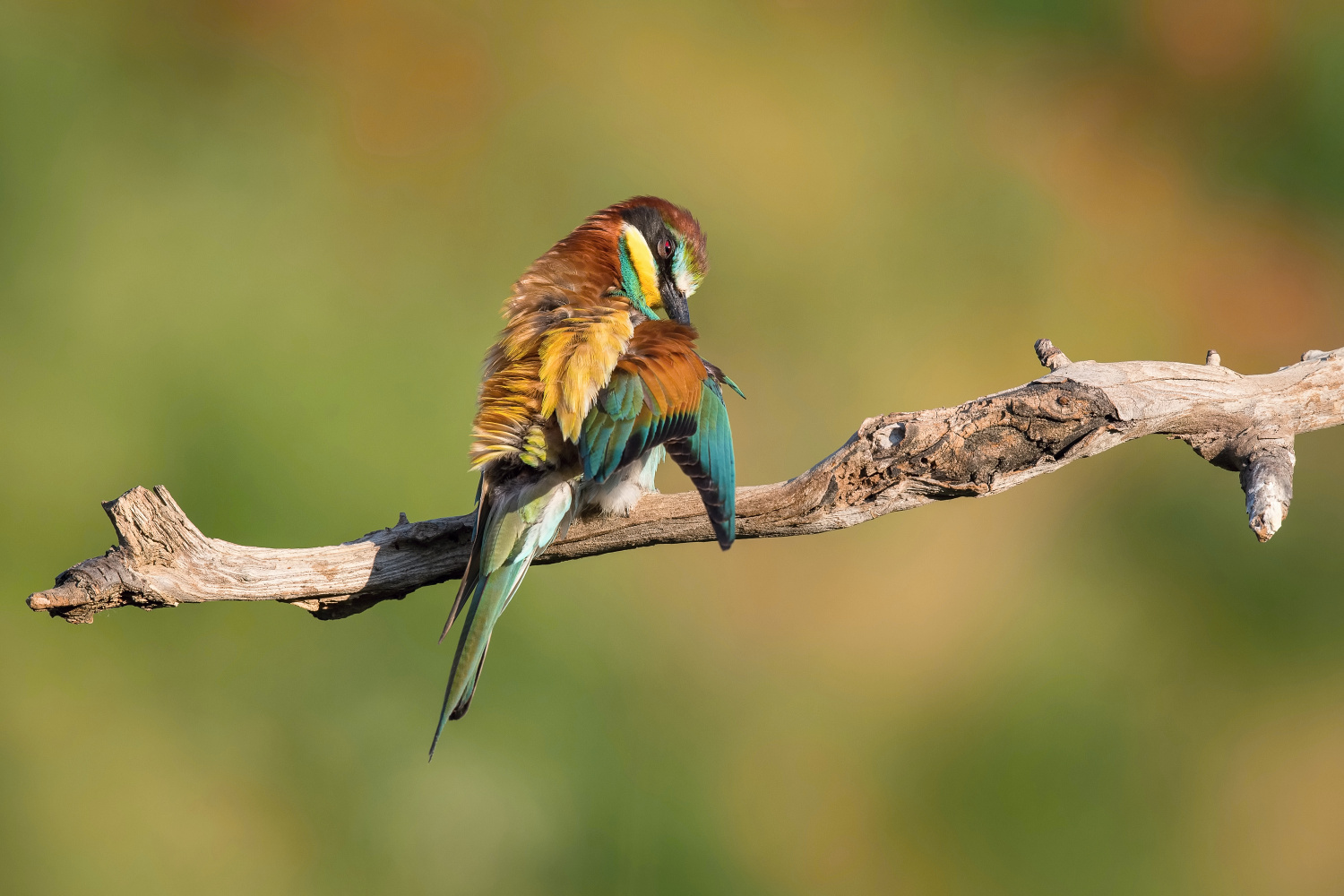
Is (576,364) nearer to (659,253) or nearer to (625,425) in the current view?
(625,425)

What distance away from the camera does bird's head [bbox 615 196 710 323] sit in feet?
4.45

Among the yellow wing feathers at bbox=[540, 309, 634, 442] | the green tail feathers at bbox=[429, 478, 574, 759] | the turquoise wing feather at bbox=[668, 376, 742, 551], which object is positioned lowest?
the green tail feathers at bbox=[429, 478, 574, 759]

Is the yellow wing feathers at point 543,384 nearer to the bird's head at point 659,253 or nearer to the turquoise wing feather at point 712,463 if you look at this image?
the turquoise wing feather at point 712,463

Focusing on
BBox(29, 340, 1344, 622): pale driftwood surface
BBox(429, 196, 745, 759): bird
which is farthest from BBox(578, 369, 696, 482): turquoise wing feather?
BBox(29, 340, 1344, 622): pale driftwood surface

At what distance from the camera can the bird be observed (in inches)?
40.3

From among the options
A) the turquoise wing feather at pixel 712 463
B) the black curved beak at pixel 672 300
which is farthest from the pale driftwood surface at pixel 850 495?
the black curved beak at pixel 672 300

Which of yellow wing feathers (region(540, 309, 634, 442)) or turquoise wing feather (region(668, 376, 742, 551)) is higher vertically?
yellow wing feathers (region(540, 309, 634, 442))

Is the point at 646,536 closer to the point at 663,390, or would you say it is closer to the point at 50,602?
the point at 663,390

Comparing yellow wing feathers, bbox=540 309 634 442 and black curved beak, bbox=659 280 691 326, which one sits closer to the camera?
yellow wing feathers, bbox=540 309 634 442

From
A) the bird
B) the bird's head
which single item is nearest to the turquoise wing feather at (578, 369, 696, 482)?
the bird

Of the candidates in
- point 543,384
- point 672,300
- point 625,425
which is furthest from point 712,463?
point 672,300

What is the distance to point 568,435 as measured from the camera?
1.04 metres

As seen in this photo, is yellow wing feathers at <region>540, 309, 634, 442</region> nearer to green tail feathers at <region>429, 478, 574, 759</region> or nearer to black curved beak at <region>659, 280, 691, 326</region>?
green tail feathers at <region>429, 478, 574, 759</region>

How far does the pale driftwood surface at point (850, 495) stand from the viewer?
3.30 ft
